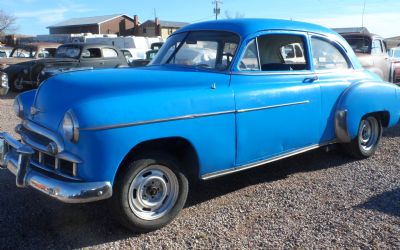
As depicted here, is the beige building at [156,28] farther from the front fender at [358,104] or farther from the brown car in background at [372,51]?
the front fender at [358,104]

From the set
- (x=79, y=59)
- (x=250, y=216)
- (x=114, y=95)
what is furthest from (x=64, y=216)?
(x=79, y=59)

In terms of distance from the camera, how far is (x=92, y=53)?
41.3 ft

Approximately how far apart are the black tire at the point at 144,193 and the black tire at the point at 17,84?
10180 mm

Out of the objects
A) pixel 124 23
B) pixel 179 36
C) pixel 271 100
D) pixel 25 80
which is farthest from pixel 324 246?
pixel 124 23

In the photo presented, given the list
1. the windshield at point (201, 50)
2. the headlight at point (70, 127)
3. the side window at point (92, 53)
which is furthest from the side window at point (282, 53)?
the side window at point (92, 53)

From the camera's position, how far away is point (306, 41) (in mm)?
4938

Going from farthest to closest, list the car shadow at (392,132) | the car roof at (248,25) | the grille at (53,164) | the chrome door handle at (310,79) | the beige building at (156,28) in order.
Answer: the beige building at (156,28)
the car shadow at (392,132)
the chrome door handle at (310,79)
the car roof at (248,25)
the grille at (53,164)

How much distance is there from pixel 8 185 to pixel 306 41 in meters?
3.59

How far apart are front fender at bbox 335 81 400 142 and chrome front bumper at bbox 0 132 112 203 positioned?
306cm

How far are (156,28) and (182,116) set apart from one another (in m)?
61.0

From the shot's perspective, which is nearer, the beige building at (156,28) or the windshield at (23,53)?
the windshield at (23,53)

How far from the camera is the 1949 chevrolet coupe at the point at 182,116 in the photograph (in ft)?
10.5

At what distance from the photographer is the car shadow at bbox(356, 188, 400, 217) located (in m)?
4.04

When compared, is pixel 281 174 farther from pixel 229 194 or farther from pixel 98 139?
pixel 98 139
